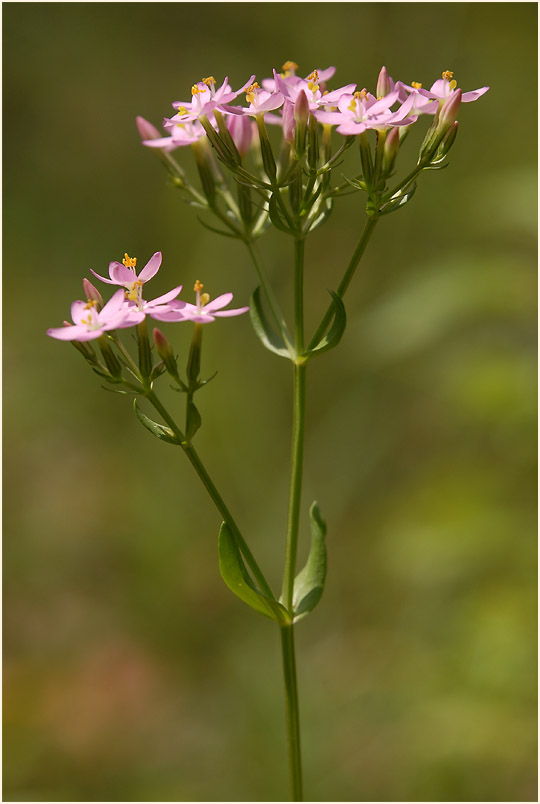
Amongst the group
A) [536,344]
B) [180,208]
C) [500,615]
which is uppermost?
[180,208]

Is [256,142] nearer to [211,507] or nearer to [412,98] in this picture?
[412,98]

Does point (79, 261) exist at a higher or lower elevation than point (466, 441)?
higher

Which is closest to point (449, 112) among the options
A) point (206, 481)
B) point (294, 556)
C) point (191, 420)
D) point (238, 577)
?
point (191, 420)

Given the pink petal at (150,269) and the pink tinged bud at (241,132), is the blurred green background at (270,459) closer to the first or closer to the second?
the pink tinged bud at (241,132)

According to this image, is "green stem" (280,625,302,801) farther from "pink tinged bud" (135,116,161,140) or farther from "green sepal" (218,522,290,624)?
"pink tinged bud" (135,116,161,140)

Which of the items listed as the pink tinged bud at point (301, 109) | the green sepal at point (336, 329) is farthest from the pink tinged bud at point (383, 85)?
the green sepal at point (336, 329)

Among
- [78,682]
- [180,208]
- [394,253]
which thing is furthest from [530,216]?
[78,682]
